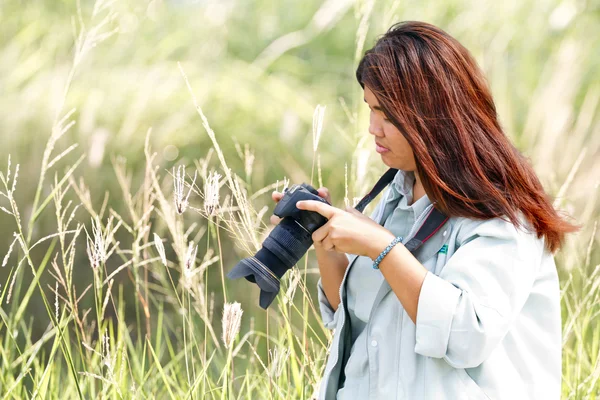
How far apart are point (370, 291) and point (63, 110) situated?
1247 mm

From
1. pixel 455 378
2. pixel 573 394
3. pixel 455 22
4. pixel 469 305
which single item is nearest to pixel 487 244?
pixel 469 305

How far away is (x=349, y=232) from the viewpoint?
1.28m

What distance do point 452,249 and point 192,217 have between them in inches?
47.7

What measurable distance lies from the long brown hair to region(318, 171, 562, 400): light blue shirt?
0.04m

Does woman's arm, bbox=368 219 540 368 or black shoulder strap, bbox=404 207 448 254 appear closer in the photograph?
woman's arm, bbox=368 219 540 368

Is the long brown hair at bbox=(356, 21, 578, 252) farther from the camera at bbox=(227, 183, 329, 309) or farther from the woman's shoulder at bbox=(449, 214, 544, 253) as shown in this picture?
the camera at bbox=(227, 183, 329, 309)

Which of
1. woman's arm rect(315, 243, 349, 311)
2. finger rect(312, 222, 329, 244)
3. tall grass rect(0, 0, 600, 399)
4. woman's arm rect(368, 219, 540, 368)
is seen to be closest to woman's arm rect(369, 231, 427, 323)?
woman's arm rect(368, 219, 540, 368)

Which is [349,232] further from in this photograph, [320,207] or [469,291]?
[469,291]

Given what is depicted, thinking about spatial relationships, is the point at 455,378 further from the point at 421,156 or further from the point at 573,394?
the point at 573,394

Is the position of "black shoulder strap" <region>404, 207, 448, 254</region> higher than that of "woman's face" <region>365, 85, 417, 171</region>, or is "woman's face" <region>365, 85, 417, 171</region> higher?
"woman's face" <region>365, 85, 417, 171</region>

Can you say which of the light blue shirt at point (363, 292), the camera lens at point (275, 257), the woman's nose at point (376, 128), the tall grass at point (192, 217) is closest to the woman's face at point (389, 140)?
the woman's nose at point (376, 128)

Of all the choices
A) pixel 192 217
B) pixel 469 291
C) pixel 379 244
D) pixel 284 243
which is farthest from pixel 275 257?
pixel 192 217

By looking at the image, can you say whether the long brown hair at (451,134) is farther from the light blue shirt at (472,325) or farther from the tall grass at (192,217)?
the tall grass at (192,217)

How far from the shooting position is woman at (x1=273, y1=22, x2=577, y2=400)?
1.22m
